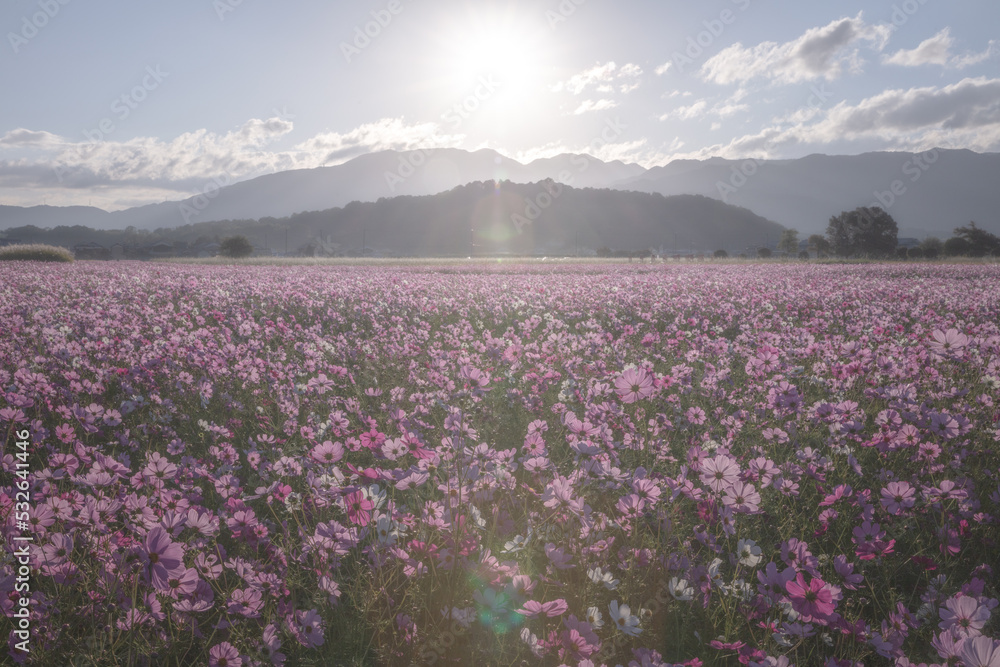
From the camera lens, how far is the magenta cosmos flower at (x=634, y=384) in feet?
6.98

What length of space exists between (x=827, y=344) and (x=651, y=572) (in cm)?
365

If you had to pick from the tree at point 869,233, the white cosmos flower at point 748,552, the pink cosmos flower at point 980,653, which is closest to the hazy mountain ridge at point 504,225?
the tree at point 869,233

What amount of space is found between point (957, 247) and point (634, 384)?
92.0m

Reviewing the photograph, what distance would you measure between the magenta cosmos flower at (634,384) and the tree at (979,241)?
282 feet

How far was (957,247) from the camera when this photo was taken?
68.4 meters

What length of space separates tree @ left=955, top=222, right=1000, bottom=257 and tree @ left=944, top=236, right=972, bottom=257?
341 mm

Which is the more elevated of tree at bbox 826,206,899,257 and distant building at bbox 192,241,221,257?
tree at bbox 826,206,899,257

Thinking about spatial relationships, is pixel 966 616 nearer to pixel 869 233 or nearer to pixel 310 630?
pixel 310 630

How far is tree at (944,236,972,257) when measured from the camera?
217 feet

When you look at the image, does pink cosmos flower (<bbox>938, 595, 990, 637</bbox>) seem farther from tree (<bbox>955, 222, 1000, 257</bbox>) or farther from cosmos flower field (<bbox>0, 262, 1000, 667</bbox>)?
tree (<bbox>955, 222, 1000, 257</bbox>)

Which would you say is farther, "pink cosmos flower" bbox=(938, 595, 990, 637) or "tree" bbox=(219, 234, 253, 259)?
"tree" bbox=(219, 234, 253, 259)

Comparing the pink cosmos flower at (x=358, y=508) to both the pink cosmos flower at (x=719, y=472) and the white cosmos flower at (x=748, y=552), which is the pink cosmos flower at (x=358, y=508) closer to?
the pink cosmos flower at (x=719, y=472)

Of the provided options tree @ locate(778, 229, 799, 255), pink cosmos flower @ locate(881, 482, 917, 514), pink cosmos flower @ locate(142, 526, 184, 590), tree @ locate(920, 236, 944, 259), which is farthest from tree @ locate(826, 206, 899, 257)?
pink cosmos flower @ locate(142, 526, 184, 590)

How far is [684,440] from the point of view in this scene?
3.69 m
